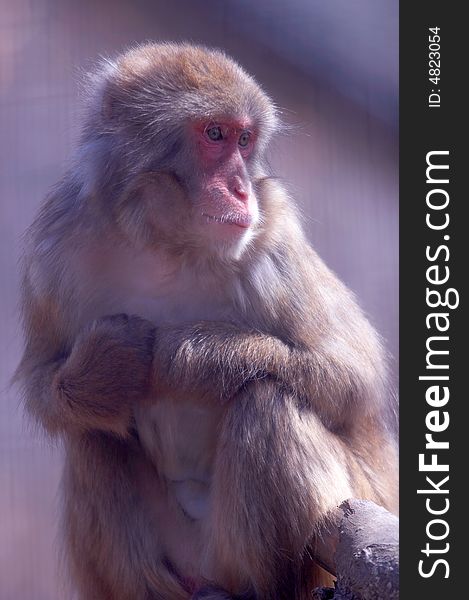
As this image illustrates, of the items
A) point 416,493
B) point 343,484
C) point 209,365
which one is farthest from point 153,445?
point 416,493

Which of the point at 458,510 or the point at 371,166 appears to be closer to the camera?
the point at 458,510

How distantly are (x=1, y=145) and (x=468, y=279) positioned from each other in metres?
2.80

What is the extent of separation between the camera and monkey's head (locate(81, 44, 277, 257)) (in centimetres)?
370

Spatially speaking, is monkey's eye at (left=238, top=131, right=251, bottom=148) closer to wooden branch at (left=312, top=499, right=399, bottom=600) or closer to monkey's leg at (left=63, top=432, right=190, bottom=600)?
monkey's leg at (left=63, top=432, right=190, bottom=600)

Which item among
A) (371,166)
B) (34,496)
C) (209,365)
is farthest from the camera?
(34,496)

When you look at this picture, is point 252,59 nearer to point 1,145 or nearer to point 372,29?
point 372,29

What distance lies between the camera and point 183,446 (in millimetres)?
3922

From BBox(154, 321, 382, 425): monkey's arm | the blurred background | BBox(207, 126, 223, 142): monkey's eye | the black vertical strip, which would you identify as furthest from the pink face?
the black vertical strip

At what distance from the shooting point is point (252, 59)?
3.87 metres

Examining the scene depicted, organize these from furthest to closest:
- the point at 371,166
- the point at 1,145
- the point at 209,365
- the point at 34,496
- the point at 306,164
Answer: the point at 34,496 → the point at 1,145 → the point at 306,164 → the point at 209,365 → the point at 371,166

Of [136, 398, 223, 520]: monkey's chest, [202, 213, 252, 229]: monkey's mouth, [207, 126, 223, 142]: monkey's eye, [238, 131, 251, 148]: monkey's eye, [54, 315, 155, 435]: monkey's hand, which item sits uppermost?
[238, 131, 251, 148]: monkey's eye

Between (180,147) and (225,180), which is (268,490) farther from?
(180,147)

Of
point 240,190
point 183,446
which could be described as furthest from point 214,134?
point 183,446

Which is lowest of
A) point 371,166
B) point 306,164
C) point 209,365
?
point 209,365
